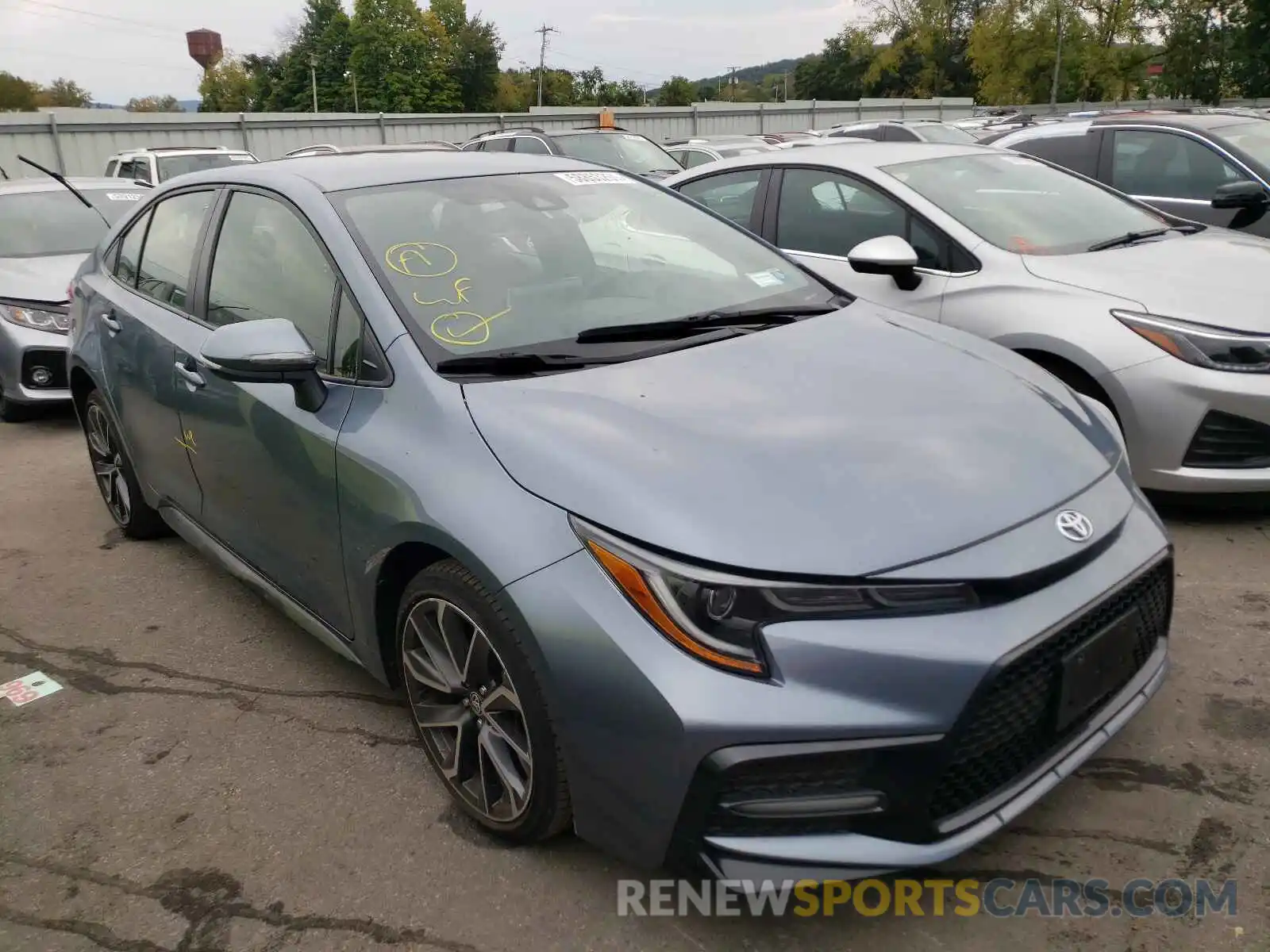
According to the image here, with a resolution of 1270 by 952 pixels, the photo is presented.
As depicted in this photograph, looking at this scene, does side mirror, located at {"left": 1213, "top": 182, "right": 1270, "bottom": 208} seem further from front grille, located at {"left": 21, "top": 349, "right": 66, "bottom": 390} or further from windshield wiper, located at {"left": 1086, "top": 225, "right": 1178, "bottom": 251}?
front grille, located at {"left": 21, "top": 349, "right": 66, "bottom": 390}

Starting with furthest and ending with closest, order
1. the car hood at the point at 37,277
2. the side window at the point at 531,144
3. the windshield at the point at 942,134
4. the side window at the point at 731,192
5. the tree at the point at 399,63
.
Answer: the tree at the point at 399,63 → the windshield at the point at 942,134 → the side window at the point at 531,144 → the car hood at the point at 37,277 → the side window at the point at 731,192

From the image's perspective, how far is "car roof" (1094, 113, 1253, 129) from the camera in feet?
22.5

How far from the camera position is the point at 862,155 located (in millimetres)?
5090

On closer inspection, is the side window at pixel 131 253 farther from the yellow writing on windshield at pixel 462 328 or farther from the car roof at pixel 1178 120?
the car roof at pixel 1178 120

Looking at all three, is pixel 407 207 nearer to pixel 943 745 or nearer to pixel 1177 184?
pixel 943 745

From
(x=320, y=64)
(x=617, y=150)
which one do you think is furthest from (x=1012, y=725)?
(x=320, y=64)

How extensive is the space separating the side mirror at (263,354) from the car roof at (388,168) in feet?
1.95

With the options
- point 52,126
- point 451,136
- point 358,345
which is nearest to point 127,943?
point 358,345

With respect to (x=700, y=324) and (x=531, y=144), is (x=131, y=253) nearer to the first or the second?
(x=700, y=324)

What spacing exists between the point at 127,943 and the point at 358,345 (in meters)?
1.52

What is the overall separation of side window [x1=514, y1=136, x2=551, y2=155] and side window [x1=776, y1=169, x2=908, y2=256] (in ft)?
28.0

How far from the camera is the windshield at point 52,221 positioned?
24.7ft

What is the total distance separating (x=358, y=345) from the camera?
106 inches

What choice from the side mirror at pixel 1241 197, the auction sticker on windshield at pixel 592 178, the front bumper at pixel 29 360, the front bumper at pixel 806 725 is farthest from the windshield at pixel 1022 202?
the front bumper at pixel 29 360
